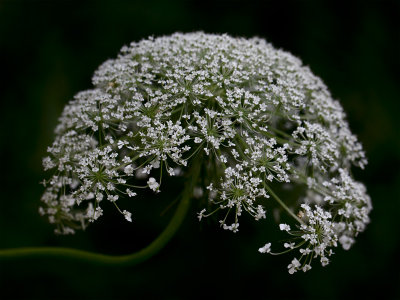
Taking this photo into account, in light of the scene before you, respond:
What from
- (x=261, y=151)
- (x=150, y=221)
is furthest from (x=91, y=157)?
(x=150, y=221)

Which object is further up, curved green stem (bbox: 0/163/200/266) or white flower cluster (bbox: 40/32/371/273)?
white flower cluster (bbox: 40/32/371/273)

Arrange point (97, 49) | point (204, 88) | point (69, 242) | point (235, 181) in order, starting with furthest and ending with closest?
point (97, 49) < point (69, 242) < point (204, 88) < point (235, 181)

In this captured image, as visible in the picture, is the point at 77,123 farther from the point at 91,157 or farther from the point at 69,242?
the point at 69,242

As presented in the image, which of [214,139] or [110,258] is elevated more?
[214,139]

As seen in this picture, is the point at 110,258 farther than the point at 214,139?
Yes

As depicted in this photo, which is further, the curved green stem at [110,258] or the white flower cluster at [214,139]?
the curved green stem at [110,258]

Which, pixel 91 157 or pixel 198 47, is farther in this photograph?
pixel 198 47

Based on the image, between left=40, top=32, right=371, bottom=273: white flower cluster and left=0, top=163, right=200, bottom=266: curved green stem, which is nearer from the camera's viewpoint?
left=40, top=32, right=371, bottom=273: white flower cluster

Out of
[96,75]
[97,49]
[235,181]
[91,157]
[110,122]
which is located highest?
[97,49]
